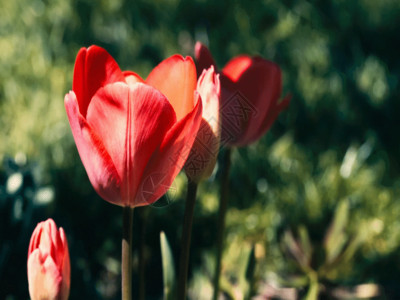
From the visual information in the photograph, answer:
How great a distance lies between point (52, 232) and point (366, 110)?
173 centimetres

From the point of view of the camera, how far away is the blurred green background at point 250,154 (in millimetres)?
1285

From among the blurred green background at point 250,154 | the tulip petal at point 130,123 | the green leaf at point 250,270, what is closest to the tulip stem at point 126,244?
the tulip petal at point 130,123

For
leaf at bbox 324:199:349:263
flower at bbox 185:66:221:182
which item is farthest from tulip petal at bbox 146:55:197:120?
leaf at bbox 324:199:349:263

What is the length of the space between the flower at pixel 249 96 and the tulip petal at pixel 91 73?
0.55 feet

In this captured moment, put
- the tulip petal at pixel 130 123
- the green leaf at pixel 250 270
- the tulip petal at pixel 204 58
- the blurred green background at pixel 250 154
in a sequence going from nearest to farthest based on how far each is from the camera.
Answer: the tulip petal at pixel 130 123, the tulip petal at pixel 204 58, the green leaf at pixel 250 270, the blurred green background at pixel 250 154

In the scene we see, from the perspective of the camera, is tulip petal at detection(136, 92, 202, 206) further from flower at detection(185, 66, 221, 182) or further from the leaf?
the leaf

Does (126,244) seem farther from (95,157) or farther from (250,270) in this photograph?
(250,270)

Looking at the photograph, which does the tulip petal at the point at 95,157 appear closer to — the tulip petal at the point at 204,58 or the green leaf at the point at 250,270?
the tulip petal at the point at 204,58

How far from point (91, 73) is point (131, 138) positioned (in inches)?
4.4

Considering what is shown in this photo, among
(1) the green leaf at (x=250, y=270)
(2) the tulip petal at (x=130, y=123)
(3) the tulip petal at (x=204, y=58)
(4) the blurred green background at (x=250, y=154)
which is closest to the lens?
(2) the tulip petal at (x=130, y=123)

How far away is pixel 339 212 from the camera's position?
1.32m

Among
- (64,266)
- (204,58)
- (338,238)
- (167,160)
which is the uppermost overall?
(204,58)

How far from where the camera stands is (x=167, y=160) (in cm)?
60

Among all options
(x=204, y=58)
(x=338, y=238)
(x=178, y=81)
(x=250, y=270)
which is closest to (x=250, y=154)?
(x=338, y=238)
